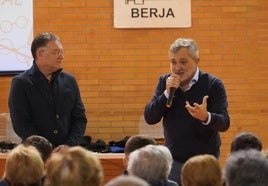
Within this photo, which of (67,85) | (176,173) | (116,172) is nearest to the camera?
(176,173)

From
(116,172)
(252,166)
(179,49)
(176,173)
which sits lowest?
(116,172)

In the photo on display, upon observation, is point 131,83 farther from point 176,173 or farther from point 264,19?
point 176,173

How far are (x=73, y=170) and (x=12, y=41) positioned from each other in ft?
18.6

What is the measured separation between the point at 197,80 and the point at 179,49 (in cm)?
28

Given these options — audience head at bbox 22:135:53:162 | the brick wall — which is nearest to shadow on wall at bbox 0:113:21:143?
the brick wall

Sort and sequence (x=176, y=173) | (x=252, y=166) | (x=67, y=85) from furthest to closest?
(x=67, y=85)
(x=176, y=173)
(x=252, y=166)

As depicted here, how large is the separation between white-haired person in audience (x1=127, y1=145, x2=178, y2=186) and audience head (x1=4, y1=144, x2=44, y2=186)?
53cm

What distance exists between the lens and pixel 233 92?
319 inches

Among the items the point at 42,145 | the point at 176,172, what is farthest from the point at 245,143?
the point at 42,145

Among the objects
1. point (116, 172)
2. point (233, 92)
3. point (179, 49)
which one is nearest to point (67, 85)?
point (179, 49)

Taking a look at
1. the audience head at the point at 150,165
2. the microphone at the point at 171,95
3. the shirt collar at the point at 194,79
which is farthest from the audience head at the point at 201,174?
the shirt collar at the point at 194,79

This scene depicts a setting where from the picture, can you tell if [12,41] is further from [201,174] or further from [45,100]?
[201,174]

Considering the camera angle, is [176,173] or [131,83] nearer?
[176,173]

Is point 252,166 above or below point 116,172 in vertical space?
above
